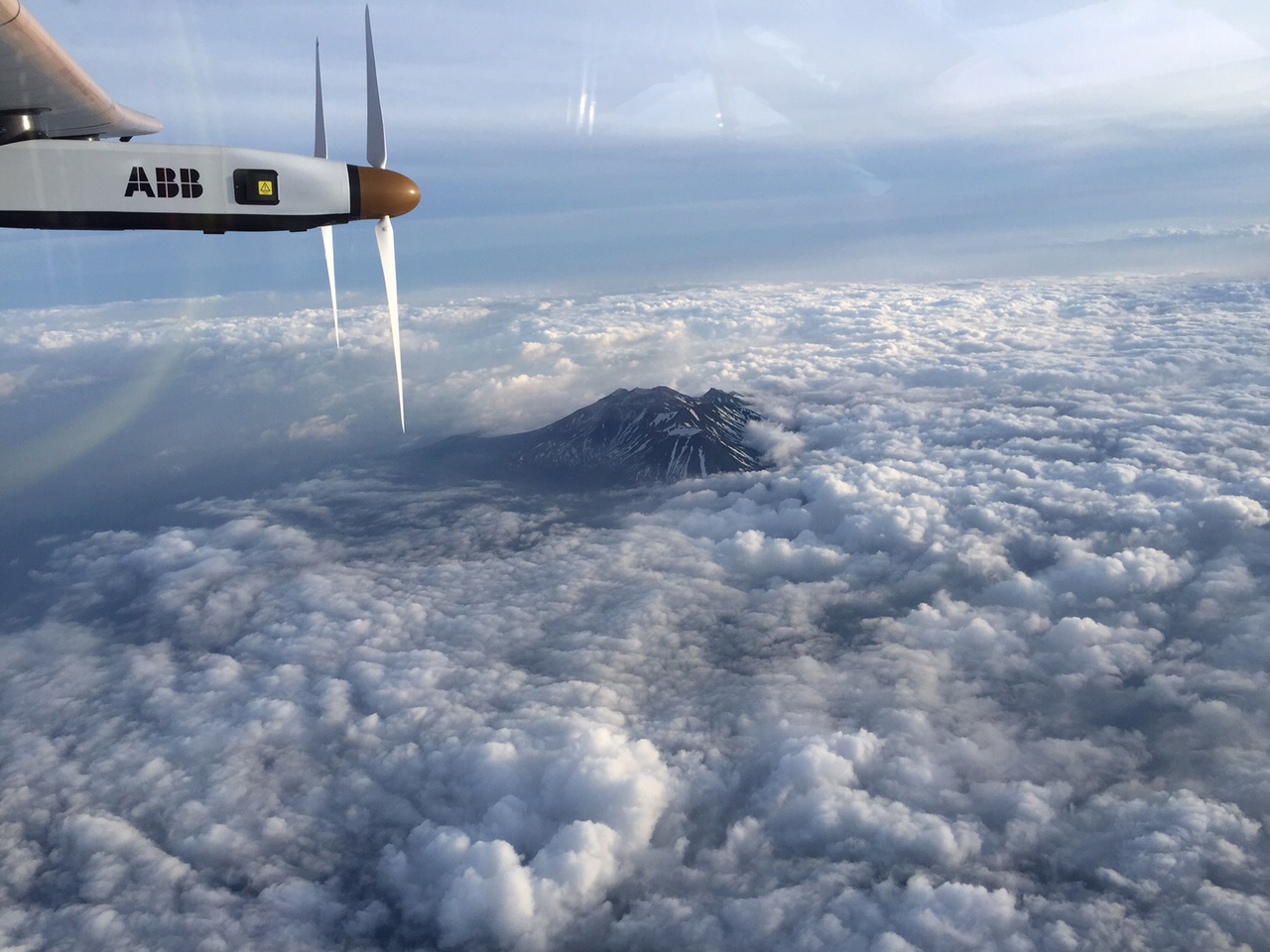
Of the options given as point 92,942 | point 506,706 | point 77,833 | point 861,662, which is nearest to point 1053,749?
point 861,662

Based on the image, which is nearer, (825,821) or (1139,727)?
(825,821)

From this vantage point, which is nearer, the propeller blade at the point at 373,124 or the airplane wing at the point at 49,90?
the airplane wing at the point at 49,90

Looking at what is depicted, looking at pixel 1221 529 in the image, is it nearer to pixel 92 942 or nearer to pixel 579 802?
pixel 579 802

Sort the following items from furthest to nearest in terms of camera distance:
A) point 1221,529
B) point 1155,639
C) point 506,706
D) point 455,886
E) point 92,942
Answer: point 1221,529
point 1155,639
point 506,706
point 455,886
point 92,942

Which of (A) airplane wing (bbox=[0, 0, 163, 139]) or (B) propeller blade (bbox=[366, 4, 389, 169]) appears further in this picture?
(B) propeller blade (bbox=[366, 4, 389, 169])

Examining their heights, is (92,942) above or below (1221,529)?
below

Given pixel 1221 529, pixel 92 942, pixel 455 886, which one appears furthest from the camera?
pixel 1221 529

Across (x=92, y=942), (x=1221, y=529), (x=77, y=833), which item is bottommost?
(x=92, y=942)
